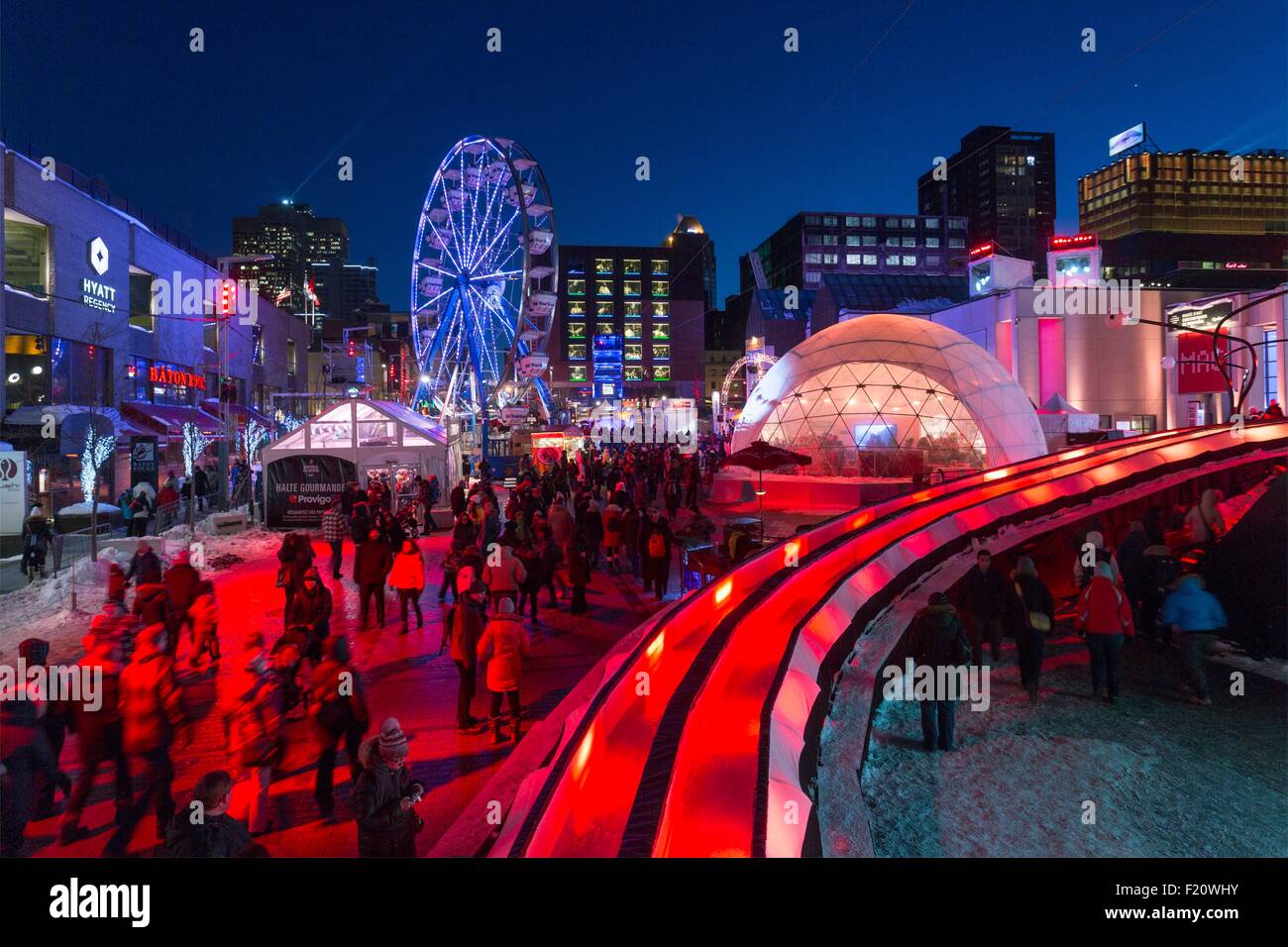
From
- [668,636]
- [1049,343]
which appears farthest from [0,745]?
[1049,343]

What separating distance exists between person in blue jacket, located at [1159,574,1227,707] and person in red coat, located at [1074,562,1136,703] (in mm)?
497

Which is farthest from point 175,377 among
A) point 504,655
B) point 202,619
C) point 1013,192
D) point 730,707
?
point 1013,192

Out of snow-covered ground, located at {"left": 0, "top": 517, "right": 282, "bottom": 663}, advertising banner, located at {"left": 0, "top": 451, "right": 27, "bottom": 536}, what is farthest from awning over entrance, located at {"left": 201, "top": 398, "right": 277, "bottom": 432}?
snow-covered ground, located at {"left": 0, "top": 517, "right": 282, "bottom": 663}

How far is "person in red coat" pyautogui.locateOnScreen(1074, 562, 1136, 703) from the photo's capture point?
7.25m

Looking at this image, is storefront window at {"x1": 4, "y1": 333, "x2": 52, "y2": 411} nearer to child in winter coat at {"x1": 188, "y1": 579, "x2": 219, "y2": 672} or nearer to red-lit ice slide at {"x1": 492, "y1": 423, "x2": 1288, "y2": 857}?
child in winter coat at {"x1": 188, "y1": 579, "x2": 219, "y2": 672}

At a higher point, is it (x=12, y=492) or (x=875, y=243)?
(x=875, y=243)

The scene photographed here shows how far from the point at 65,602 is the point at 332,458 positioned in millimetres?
8570

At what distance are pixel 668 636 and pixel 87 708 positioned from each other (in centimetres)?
428

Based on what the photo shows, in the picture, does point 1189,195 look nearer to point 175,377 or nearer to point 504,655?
point 175,377

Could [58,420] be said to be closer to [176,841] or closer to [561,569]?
[561,569]

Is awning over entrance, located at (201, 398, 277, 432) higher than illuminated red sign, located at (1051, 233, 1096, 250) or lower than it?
lower

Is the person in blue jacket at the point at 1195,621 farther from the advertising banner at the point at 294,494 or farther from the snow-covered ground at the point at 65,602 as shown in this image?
the advertising banner at the point at 294,494

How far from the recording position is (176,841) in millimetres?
3256

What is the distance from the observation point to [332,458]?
19516 millimetres
